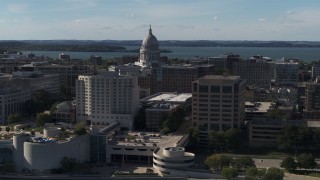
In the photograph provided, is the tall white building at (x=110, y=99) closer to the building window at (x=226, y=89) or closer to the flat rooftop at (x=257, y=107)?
the building window at (x=226, y=89)


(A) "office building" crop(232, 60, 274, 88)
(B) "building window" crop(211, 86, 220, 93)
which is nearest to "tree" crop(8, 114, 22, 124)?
(B) "building window" crop(211, 86, 220, 93)

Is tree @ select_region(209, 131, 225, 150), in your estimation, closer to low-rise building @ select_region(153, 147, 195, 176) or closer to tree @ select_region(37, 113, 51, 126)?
low-rise building @ select_region(153, 147, 195, 176)

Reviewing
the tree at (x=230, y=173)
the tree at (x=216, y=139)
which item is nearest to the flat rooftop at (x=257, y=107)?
the tree at (x=216, y=139)

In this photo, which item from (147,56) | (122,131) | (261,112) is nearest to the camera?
(122,131)

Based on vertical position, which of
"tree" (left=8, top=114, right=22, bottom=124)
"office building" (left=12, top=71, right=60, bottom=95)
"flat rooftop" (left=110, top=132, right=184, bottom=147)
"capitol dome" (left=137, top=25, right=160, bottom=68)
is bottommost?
"flat rooftop" (left=110, top=132, right=184, bottom=147)

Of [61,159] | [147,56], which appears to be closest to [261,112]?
[61,159]

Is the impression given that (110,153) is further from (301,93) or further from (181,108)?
(301,93)
